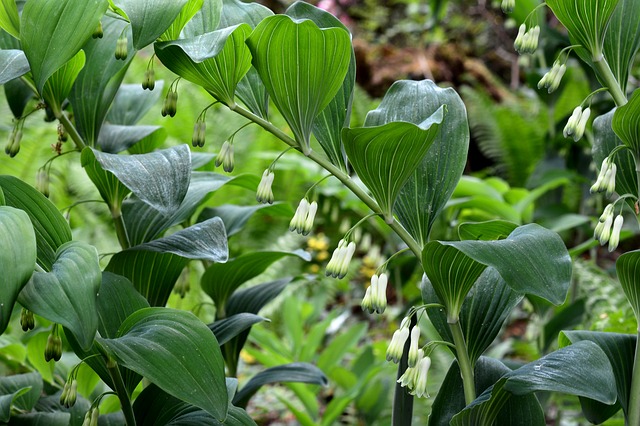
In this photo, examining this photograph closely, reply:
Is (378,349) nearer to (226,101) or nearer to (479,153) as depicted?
(226,101)

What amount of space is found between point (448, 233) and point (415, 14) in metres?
4.47

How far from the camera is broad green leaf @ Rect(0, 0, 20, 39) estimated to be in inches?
38.3

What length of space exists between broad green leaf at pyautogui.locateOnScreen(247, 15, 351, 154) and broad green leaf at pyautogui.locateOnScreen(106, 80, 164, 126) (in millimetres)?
569

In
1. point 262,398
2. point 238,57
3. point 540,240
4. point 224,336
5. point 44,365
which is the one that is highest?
point 238,57

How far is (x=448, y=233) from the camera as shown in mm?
2258

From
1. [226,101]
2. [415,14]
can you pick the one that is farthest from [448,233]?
[415,14]

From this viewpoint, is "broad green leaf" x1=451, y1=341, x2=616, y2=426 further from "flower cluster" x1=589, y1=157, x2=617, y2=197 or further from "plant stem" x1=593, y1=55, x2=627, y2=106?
"plant stem" x1=593, y1=55, x2=627, y2=106

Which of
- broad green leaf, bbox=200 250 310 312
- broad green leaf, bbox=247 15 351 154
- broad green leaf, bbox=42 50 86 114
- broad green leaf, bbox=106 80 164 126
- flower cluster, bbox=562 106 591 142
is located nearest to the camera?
broad green leaf, bbox=247 15 351 154

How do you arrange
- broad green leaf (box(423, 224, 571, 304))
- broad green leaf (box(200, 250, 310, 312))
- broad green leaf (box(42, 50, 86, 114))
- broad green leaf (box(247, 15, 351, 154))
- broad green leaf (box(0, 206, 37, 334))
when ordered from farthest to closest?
broad green leaf (box(200, 250, 310, 312)), broad green leaf (box(42, 50, 86, 114)), broad green leaf (box(247, 15, 351, 154)), broad green leaf (box(423, 224, 571, 304)), broad green leaf (box(0, 206, 37, 334))

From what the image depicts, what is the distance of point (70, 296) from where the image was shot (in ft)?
2.44

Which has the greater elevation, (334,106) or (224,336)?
(334,106)

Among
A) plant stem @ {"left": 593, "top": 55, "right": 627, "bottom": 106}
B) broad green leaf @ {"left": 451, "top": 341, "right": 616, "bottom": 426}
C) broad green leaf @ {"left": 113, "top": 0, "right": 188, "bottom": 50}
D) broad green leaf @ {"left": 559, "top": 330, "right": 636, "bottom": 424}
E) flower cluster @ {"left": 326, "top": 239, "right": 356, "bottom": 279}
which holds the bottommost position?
broad green leaf @ {"left": 559, "top": 330, "right": 636, "bottom": 424}

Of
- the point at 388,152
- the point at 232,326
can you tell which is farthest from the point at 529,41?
the point at 232,326

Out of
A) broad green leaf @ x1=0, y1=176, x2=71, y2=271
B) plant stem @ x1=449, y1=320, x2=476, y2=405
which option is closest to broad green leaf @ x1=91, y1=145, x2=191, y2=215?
broad green leaf @ x1=0, y1=176, x2=71, y2=271
